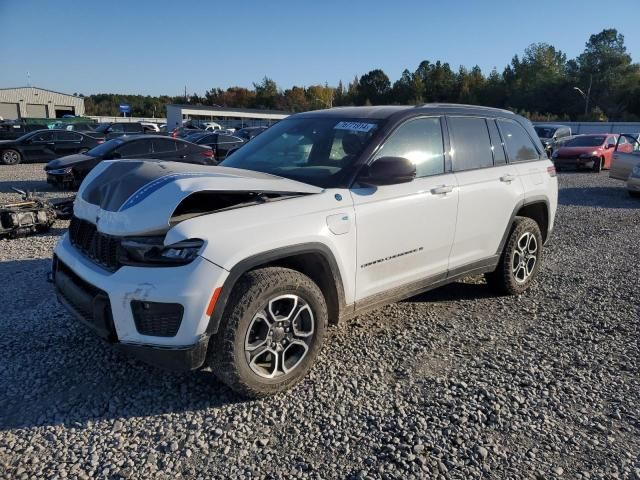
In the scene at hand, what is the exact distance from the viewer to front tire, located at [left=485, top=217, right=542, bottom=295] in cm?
488

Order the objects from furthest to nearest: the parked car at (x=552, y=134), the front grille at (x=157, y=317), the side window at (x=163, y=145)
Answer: the parked car at (x=552, y=134) < the side window at (x=163, y=145) < the front grille at (x=157, y=317)

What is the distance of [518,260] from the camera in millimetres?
5055

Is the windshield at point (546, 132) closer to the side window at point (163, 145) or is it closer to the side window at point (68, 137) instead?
the side window at point (163, 145)

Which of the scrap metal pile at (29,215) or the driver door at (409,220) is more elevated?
Answer: the driver door at (409,220)

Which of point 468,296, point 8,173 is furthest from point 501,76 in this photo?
point 468,296

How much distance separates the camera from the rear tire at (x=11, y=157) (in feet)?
61.7

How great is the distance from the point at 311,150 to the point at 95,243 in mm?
1738

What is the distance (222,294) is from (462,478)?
1548 mm

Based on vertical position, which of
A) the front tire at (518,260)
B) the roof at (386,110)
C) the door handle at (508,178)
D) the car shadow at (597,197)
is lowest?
the car shadow at (597,197)

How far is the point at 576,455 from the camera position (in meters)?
2.66

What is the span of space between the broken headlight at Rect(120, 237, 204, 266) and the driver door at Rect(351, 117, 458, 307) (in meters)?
1.18

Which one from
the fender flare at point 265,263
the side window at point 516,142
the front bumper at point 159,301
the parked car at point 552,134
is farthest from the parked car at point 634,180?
the front bumper at point 159,301

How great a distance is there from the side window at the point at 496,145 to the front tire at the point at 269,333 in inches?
99.1

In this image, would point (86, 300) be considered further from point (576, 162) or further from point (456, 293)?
point (576, 162)
